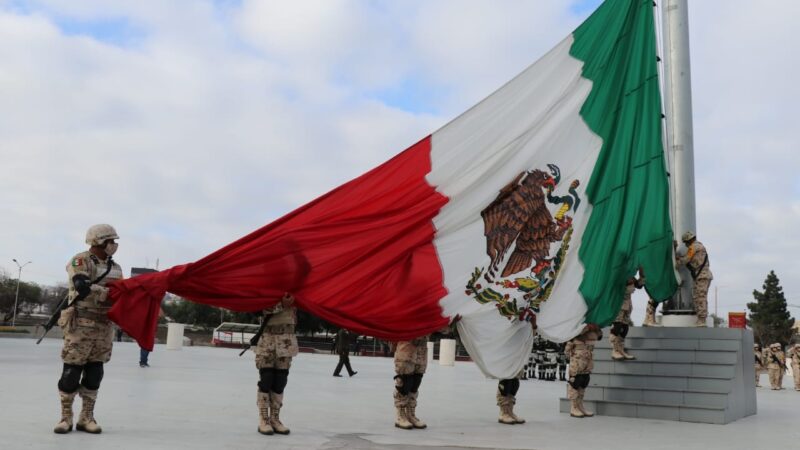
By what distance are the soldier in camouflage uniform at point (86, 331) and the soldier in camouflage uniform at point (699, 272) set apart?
9.35 meters

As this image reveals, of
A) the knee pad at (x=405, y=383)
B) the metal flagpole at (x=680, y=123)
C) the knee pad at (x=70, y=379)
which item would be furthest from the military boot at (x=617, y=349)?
the knee pad at (x=70, y=379)

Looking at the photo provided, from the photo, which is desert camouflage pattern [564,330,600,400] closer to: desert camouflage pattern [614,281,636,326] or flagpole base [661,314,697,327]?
desert camouflage pattern [614,281,636,326]

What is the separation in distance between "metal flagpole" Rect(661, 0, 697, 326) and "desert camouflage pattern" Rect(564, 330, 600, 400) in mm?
2392

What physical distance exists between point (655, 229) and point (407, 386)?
4.49 meters

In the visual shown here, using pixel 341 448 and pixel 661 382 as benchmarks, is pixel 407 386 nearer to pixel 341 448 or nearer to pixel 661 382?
pixel 341 448

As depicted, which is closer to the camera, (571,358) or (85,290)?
(85,290)

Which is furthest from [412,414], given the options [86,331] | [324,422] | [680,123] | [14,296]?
[14,296]

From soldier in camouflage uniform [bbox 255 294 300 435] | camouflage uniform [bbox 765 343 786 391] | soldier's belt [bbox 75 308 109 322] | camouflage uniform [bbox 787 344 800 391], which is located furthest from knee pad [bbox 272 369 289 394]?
camouflage uniform [bbox 787 344 800 391]

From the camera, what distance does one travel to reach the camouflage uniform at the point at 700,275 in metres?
12.5

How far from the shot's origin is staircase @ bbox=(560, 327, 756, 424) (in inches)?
432

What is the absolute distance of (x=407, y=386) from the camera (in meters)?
9.28

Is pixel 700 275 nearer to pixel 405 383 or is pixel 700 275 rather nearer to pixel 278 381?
pixel 405 383

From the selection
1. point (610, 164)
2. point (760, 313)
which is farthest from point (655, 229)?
Result: point (760, 313)

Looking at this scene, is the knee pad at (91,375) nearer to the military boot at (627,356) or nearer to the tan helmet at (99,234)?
the tan helmet at (99,234)
